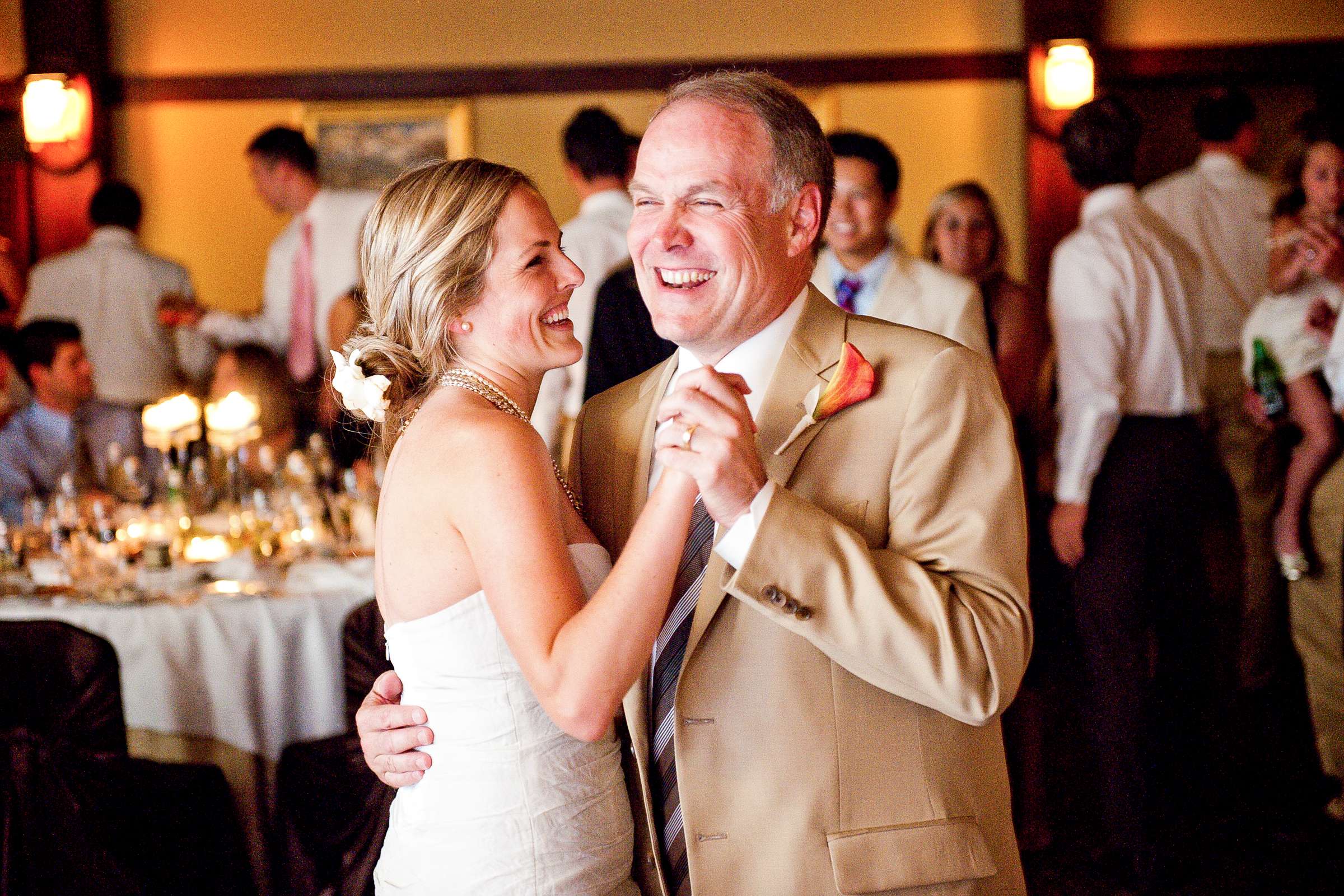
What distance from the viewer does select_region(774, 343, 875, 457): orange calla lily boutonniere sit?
1.62m

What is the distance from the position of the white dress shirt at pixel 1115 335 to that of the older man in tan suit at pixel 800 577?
1.78 meters

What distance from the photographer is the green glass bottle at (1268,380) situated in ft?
13.9

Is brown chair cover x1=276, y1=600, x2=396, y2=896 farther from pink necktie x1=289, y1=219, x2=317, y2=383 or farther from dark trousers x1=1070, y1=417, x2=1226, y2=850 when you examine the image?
pink necktie x1=289, y1=219, x2=317, y2=383

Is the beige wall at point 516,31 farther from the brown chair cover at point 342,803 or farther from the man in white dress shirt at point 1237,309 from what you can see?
the brown chair cover at point 342,803

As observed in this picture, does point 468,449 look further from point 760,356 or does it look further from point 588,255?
point 588,255

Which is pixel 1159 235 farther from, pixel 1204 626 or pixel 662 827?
pixel 662 827

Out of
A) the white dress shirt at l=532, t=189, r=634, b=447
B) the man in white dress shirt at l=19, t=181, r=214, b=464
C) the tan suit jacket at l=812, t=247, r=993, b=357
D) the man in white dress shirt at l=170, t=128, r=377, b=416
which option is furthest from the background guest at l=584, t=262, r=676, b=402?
the man in white dress shirt at l=19, t=181, r=214, b=464

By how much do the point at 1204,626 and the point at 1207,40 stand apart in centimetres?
506

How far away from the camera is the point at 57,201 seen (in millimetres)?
7094

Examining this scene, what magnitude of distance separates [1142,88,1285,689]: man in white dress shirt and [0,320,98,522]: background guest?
13.8ft

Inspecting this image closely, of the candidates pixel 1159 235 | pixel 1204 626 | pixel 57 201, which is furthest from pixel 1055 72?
pixel 57 201

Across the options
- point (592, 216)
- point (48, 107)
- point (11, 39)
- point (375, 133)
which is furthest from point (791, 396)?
point (11, 39)

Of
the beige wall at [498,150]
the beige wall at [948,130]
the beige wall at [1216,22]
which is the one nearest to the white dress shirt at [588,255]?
the beige wall at [498,150]

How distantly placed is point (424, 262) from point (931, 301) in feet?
6.37
